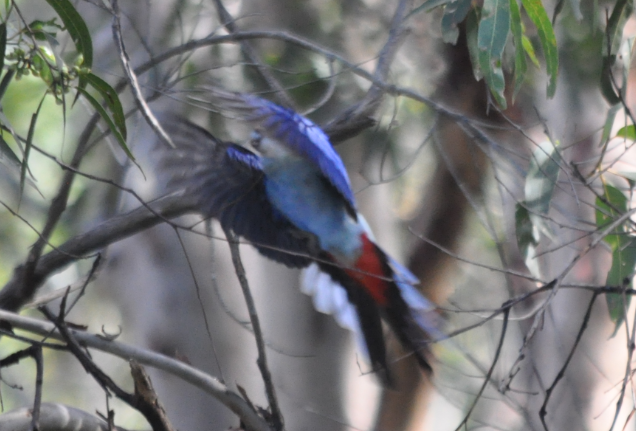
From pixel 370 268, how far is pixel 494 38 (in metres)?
0.72

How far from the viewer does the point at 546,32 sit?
1412 millimetres

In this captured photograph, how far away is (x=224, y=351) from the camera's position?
95.3 inches

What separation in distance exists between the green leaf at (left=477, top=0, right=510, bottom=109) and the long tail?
1.65 feet

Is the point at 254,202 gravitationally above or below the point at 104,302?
below

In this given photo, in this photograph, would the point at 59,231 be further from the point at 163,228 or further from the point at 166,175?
the point at 166,175

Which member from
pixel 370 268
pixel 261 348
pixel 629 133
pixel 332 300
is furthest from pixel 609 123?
pixel 261 348

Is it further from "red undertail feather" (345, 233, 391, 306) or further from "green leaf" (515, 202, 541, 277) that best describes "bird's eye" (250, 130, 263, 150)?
"green leaf" (515, 202, 541, 277)

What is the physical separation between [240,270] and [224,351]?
4.02 feet

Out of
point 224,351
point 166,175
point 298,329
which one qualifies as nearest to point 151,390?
point 166,175

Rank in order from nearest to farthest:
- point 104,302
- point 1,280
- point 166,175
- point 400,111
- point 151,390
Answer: point 151,390 → point 166,175 → point 400,111 → point 104,302 → point 1,280

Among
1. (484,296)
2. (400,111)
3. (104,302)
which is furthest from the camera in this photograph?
(104,302)

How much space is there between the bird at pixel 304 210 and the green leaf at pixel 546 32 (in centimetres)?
51

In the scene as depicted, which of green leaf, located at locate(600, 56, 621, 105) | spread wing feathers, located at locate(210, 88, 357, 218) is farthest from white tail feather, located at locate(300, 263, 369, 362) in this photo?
green leaf, located at locate(600, 56, 621, 105)

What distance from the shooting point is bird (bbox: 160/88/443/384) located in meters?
1.61
